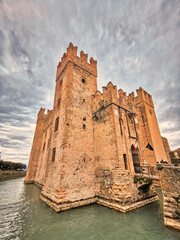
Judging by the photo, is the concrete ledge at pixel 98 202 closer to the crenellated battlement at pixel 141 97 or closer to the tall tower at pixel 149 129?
the tall tower at pixel 149 129

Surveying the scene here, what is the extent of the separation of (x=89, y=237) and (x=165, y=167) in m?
5.87

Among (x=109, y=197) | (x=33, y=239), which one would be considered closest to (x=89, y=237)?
(x=33, y=239)

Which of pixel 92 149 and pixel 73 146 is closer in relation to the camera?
pixel 73 146

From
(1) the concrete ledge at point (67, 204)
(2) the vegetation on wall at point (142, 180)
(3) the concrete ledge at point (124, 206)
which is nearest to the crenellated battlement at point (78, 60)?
(2) the vegetation on wall at point (142, 180)

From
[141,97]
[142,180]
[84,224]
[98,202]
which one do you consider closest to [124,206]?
[142,180]

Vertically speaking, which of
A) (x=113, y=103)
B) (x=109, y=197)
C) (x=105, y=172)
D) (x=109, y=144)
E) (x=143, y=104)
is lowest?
(x=109, y=197)

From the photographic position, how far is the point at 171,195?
254 inches

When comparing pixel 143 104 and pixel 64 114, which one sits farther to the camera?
pixel 143 104

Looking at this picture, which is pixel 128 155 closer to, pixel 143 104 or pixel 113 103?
pixel 113 103

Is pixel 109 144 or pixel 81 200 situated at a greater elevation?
pixel 109 144

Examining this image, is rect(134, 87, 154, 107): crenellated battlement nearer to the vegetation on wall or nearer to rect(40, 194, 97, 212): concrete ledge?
the vegetation on wall

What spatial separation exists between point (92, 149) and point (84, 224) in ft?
21.7

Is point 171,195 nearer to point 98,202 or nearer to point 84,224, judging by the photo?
point 84,224

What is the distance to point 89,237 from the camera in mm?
5625
